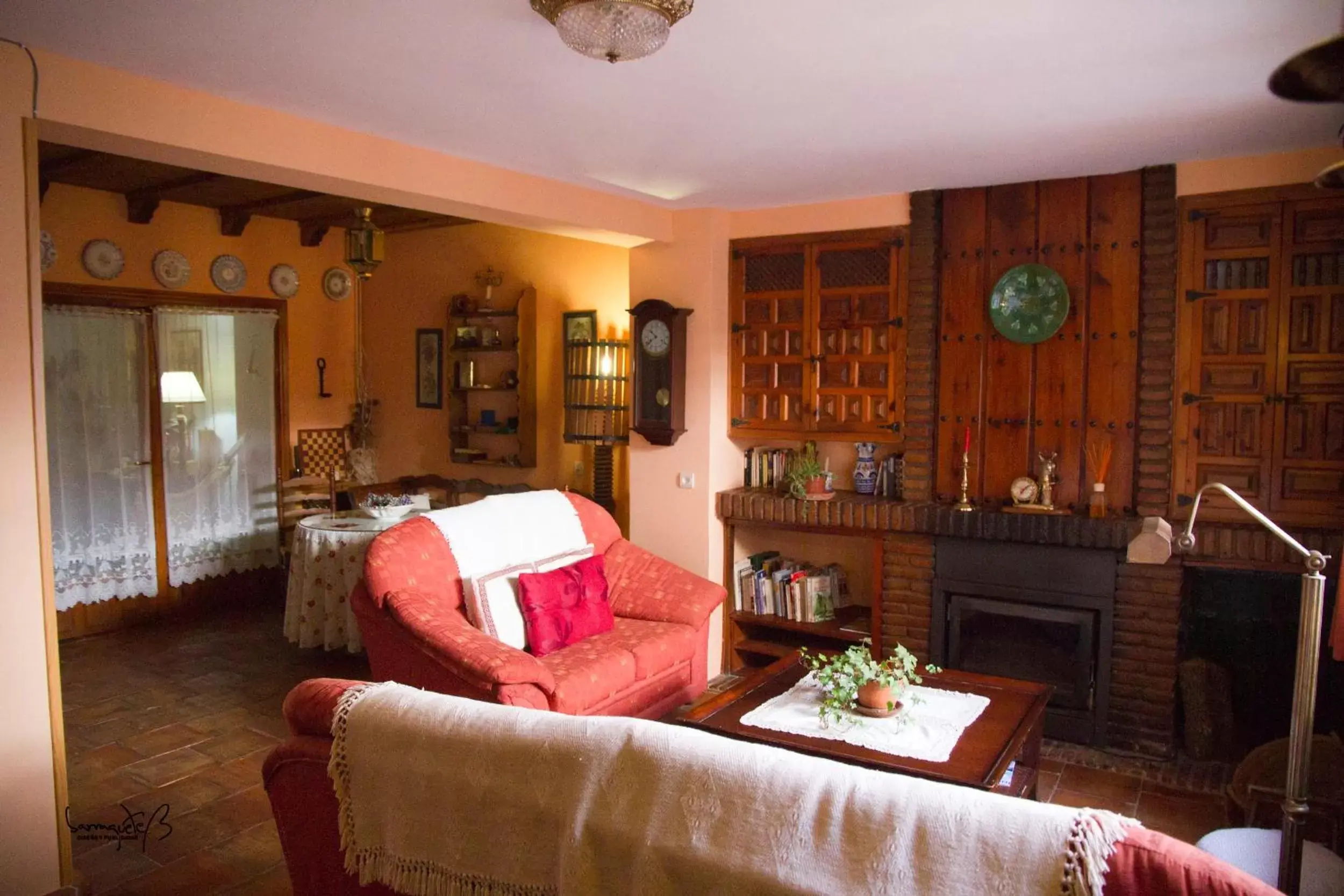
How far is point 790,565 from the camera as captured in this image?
16.2 ft

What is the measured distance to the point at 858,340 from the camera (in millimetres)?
4547

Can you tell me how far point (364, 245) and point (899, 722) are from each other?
345 cm

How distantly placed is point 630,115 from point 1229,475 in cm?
287

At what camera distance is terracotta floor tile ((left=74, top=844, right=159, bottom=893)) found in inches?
112

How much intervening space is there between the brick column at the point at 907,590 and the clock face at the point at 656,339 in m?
1.51

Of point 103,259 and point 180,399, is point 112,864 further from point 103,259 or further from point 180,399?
point 103,259

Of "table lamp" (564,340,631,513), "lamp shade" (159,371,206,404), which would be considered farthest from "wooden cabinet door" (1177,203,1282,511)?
"lamp shade" (159,371,206,404)

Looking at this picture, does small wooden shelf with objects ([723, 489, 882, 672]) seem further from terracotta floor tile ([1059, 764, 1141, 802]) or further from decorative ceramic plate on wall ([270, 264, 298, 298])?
decorative ceramic plate on wall ([270, 264, 298, 298])

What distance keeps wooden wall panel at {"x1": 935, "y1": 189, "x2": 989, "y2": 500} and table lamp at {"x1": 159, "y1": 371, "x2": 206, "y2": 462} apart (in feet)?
15.2

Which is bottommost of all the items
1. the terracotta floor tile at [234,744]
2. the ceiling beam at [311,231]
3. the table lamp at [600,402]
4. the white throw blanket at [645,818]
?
the terracotta floor tile at [234,744]

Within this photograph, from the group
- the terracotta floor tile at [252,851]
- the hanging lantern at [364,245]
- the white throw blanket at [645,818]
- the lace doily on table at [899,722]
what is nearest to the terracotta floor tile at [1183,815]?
the lace doily on table at [899,722]

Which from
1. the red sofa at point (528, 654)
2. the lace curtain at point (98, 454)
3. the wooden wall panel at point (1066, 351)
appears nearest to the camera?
the red sofa at point (528, 654)

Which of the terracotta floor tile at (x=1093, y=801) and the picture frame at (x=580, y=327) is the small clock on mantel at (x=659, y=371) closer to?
the picture frame at (x=580, y=327)

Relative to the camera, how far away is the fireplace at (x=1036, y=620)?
3887mm
